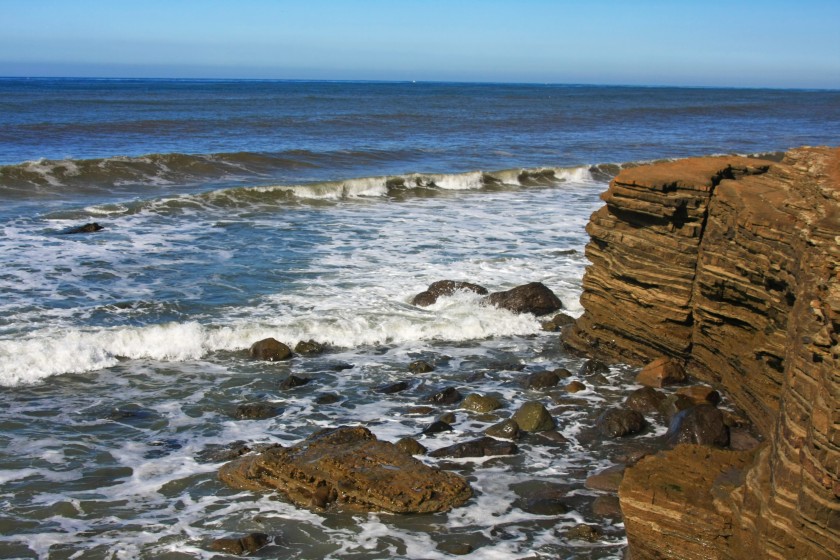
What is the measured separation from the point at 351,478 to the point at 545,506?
69.7 inches

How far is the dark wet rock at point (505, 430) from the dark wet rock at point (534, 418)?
0.54 feet

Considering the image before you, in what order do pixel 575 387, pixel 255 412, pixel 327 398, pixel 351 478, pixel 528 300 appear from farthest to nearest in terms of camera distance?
pixel 528 300 < pixel 575 387 < pixel 327 398 < pixel 255 412 < pixel 351 478

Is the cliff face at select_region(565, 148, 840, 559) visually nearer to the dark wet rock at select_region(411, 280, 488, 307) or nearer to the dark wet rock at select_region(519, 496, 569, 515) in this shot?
the dark wet rock at select_region(519, 496, 569, 515)

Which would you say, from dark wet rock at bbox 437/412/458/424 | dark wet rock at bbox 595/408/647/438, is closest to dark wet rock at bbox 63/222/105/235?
dark wet rock at bbox 437/412/458/424

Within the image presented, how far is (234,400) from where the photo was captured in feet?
34.4

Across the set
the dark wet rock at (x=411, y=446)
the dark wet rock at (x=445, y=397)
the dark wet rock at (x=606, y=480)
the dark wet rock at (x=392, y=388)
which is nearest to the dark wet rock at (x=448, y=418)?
the dark wet rock at (x=445, y=397)

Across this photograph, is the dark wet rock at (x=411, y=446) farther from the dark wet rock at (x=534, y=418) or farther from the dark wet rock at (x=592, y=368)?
the dark wet rock at (x=592, y=368)

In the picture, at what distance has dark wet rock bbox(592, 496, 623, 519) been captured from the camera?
7703 mm

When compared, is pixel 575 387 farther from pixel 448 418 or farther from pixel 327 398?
pixel 327 398

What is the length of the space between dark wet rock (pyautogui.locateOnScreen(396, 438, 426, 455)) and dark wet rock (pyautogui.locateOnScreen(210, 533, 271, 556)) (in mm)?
2040

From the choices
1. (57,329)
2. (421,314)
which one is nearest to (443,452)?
(421,314)

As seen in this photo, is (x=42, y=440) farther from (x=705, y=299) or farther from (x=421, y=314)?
(x=705, y=299)

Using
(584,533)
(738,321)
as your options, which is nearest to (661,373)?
(738,321)

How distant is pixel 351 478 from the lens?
7926 millimetres
